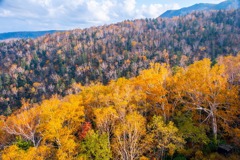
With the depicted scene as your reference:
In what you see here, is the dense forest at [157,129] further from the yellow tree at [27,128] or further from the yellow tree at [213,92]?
the yellow tree at [27,128]

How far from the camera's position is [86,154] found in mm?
31625

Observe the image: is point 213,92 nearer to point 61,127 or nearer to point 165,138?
point 165,138

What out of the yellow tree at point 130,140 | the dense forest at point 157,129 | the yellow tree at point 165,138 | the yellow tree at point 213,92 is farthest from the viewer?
the yellow tree at point 213,92

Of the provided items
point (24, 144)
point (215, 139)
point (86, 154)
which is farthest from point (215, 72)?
point (24, 144)

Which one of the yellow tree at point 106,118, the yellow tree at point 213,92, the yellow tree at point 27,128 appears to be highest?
the yellow tree at point 213,92

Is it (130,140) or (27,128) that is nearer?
(130,140)

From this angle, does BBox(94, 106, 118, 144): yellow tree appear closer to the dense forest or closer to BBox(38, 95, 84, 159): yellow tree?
the dense forest

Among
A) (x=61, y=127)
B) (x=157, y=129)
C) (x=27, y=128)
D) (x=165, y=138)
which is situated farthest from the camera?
(x=27, y=128)

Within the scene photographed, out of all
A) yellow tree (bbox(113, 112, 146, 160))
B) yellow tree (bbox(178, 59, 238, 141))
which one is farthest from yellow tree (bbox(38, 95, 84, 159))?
yellow tree (bbox(178, 59, 238, 141))

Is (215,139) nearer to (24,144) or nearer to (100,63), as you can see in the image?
(24,144)

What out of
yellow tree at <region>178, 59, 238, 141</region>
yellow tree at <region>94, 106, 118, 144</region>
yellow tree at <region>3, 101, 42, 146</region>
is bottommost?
yellow tree at <region>3, 101, 42, 146</region>

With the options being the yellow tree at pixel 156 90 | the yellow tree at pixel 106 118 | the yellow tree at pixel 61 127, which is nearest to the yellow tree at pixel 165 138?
the yellow tree at pixel 156 90

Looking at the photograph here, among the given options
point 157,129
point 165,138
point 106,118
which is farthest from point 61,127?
point 165,138

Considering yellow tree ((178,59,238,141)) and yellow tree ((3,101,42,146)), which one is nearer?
yellow tree ((178,59,238,141))
